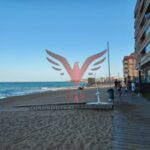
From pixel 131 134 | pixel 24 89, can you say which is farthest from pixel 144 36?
pixel 24 89

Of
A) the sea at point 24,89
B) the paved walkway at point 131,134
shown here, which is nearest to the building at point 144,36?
the sea at point 24,89

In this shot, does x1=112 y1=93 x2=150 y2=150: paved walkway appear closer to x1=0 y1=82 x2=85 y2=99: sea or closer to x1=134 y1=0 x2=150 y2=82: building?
x1=0 y1=82 x2=85 y2=99: sea

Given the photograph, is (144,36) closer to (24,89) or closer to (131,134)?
(131,134)

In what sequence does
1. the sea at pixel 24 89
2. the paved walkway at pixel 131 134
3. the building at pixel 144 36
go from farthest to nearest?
the sea at pixel 24 89
the building at pixel 144 36
the paved walkway at pixel 131 134

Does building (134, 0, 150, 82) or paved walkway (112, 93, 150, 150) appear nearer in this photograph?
paved walkway (112, 93, 150, 150)

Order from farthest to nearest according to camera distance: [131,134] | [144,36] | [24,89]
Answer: [24,89], [144,36], [131,134]

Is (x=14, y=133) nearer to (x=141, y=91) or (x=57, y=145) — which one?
(x=57, y=145)

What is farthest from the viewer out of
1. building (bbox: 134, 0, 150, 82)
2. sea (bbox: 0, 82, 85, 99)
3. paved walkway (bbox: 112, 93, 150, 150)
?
sea (bbox: 0, 82, 85, 99)

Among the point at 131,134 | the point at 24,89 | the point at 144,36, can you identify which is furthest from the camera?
the point at 24,89

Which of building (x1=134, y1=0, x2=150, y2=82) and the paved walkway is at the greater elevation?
building (x1=134, y1=0, x2=150, y2=82)

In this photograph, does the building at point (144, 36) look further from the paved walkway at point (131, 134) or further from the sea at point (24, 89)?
the paved walkway at point (131, 134)

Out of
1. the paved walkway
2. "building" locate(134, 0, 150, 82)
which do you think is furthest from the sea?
the paved walkway

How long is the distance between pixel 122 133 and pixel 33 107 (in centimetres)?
992

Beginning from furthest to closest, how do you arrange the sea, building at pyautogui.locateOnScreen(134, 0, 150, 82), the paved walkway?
the sea, building at pyautogui.locateOnScreen(134, 0, 150, 82), the paved walkway
